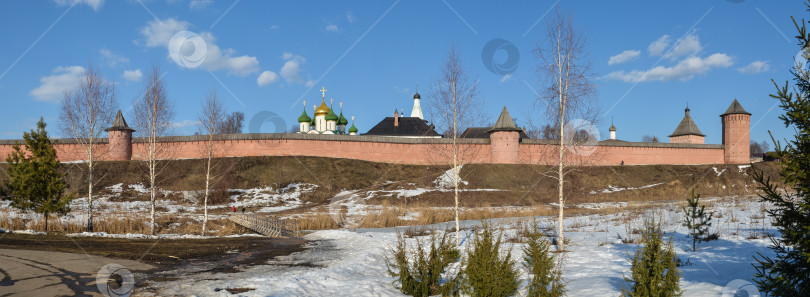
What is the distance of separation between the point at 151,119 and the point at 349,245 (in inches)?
498

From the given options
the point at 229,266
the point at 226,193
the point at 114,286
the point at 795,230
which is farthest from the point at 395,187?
the point at 795,230

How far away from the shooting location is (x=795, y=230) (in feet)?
18.0

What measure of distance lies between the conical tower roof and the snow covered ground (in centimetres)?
2981

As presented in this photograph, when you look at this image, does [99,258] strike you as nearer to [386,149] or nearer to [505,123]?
[386,149]

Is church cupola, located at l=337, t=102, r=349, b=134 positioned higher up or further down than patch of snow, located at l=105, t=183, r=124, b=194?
higher up

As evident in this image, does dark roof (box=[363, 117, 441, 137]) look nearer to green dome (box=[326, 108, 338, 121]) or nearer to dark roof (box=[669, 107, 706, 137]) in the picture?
green dome (box=[326, 108, 338, 121])

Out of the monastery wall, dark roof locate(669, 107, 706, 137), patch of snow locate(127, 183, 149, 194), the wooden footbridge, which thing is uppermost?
dark roof locate(669, 107, 706, 137)

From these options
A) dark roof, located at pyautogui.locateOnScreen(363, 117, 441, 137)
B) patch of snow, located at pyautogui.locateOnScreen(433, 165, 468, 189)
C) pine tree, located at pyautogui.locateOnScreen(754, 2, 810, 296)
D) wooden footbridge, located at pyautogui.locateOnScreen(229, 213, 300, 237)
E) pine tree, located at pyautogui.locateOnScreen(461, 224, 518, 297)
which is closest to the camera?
pine tree, located at pyautogui.locateOnScreen(754, 2, 810, 296)

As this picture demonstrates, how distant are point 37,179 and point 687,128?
6217 cm

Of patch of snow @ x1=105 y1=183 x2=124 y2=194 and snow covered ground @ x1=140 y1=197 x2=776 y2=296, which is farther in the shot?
patch of snow @ x1=105 y1=183 x2=124 y2=194

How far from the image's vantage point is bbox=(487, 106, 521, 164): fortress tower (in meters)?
44.6

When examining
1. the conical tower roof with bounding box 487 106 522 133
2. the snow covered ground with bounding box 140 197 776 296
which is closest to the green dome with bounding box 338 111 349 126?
the conical tower roof with bounding box 487 106 522 133

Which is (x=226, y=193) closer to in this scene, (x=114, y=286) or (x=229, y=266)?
(x=229, y=266)

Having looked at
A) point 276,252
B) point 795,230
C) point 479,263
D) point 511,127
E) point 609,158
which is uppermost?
point 511,127
